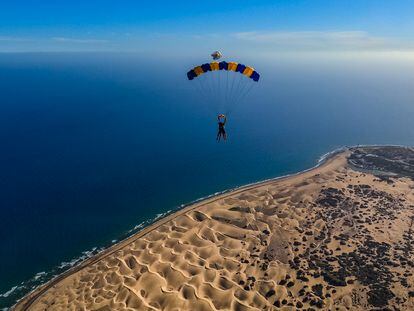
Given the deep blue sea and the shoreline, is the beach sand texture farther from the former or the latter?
the deep blue sea

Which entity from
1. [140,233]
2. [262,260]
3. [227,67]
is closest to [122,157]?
[140,233]

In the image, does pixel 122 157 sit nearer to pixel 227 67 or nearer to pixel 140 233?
pixel 140 233

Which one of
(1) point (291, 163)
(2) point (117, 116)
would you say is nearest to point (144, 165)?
(1) point (291, 163)

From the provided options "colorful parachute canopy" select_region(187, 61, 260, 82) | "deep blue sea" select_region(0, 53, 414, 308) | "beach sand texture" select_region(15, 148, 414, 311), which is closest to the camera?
"beach sand texture" select_region(15, 148, 414, 311)

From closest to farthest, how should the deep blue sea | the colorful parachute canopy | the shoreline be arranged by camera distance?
the colorful parachute canopy → the shoreline → the deep blue sea

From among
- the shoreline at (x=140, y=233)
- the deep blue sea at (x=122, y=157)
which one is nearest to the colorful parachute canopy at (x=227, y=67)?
the shoreline at (x=140, y=233)

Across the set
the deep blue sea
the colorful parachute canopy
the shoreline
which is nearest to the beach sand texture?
the shoreline

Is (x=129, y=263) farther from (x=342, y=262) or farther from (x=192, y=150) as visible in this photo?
(x=192, y=150)
